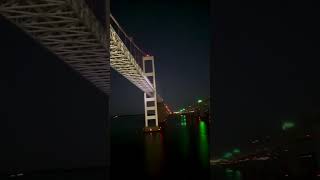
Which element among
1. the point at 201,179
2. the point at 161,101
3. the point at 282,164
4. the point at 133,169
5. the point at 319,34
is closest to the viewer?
the point at 319,34

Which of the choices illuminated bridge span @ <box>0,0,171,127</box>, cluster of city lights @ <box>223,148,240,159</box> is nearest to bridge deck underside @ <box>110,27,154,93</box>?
illuminated bridge span @ <box>0,0,171,127</box>

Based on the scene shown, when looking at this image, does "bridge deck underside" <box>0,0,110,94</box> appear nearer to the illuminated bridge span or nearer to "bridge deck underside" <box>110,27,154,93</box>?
the illuminated bridge span

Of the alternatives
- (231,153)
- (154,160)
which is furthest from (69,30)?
(154,160)

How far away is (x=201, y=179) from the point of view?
891 centimetres

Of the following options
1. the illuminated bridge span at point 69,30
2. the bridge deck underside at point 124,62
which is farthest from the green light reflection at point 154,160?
the bridge deck underside at point 124,62

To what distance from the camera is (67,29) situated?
29.2 feet

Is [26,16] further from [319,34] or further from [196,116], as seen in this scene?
[196,116]

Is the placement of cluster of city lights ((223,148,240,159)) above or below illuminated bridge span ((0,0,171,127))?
below

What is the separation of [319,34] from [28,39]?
6.35 metres

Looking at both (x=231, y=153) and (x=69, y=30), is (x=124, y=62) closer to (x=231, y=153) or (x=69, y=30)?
(x=69, y=30)

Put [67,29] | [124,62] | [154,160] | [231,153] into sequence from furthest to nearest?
[124,62] → [154,160] → [67,29] → [231,153]

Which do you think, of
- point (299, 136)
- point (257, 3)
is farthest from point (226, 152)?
point (257, 3)

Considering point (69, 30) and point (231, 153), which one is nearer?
point (231, 153)

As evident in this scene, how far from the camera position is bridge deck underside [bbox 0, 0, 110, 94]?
738 centimetres
